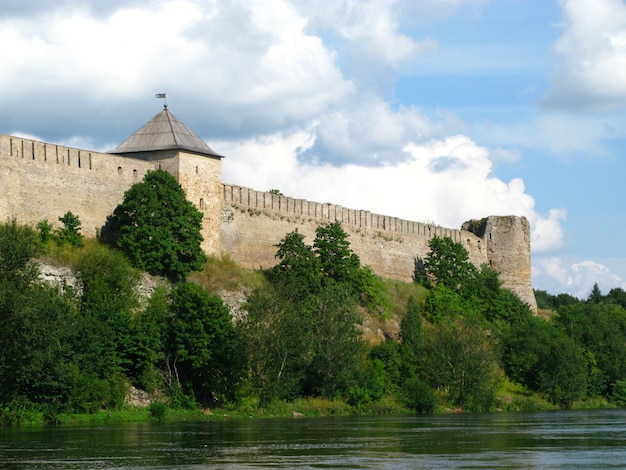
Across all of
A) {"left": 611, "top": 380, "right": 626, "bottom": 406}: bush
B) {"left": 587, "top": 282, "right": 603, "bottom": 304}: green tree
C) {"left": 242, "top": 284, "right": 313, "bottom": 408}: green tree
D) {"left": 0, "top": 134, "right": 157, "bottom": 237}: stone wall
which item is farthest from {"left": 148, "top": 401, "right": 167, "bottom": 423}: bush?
{"left": 587, "top": 282, "right": 603, "bottom": 304}: green tree

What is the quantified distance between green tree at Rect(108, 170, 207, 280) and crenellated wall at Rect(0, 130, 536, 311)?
134 centimetres

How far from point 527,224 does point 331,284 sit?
74.3 feet

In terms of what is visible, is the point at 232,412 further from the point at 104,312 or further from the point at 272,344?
the point at 104,312

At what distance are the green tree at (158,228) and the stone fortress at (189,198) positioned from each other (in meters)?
1.34

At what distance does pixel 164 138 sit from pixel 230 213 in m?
5.21

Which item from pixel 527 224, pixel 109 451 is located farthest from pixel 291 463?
pixel 527 224

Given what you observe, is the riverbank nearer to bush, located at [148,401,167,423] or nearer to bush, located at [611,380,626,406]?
bush, located at [148,401,167,423]

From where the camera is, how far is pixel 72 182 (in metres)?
47.7

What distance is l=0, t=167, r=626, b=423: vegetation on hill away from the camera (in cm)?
3906

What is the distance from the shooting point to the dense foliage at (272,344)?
128ft

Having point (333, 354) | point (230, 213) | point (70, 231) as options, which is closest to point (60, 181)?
point (70, 231)

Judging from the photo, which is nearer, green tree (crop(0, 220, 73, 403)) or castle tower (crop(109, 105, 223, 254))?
green tree (crop(0, 220, 73, 403))

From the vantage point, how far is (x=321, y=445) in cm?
3081

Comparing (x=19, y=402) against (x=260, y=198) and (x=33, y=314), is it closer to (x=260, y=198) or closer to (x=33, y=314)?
(x=33, y=314)
